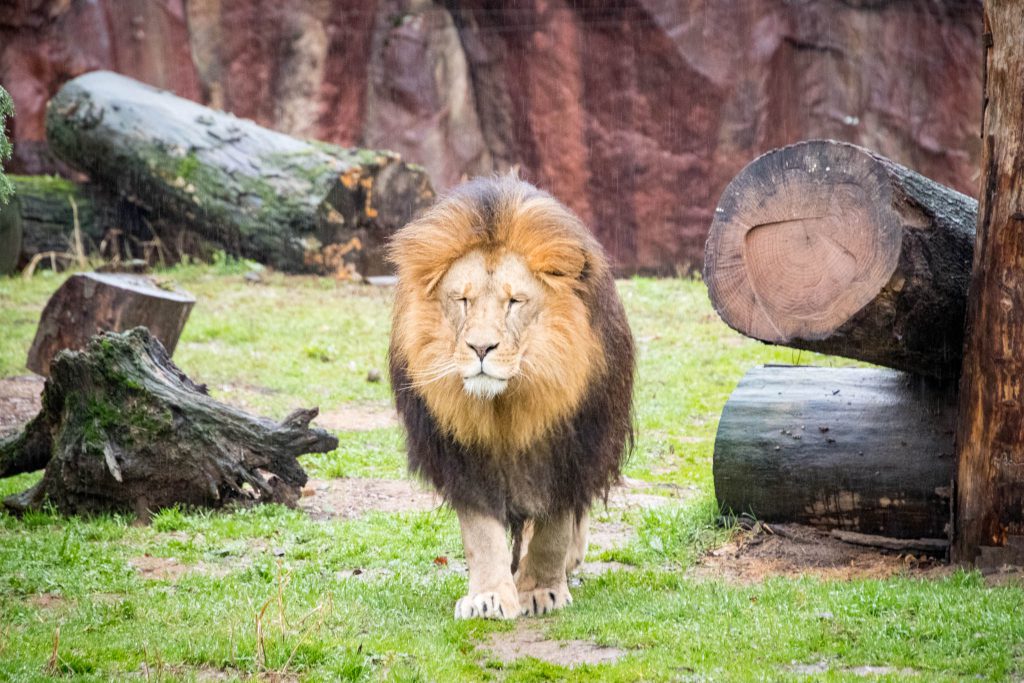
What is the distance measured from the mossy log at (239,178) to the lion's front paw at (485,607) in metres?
9.86

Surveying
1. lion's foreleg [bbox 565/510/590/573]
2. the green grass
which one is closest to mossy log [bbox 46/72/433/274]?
the green grass

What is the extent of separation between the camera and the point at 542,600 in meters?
5.39

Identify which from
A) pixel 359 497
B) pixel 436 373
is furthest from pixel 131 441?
pixel 436 373

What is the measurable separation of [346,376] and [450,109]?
8697 millimetres

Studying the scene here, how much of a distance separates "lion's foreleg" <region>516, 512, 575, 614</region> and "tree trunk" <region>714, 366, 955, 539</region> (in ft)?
4.64

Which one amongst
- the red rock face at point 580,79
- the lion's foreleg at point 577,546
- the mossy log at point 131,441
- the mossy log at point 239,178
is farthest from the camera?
the red rock face at point 580,79

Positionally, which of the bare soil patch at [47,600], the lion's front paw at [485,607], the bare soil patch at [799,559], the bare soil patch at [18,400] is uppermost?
the bare soil patch at [18,400]

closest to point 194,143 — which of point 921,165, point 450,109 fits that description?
point 450,109

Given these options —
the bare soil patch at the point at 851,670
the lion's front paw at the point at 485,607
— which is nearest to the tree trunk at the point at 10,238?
the lion's front paw at the point at 485,607

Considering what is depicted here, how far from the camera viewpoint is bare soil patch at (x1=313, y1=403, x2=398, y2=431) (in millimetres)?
9500

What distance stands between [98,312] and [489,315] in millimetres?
5704

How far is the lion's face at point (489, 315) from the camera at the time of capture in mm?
4836

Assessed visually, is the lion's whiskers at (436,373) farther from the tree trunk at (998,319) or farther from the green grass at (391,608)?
the tree trunk at (998,319)

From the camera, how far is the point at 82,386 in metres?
6.73
